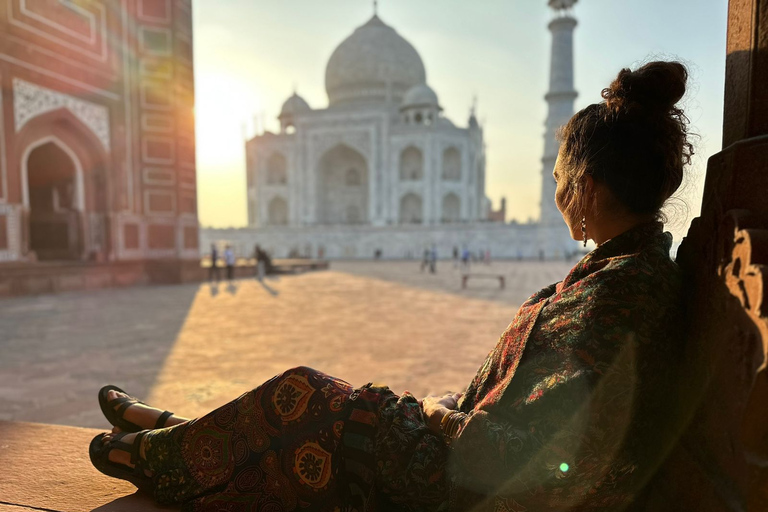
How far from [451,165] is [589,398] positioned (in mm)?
31265

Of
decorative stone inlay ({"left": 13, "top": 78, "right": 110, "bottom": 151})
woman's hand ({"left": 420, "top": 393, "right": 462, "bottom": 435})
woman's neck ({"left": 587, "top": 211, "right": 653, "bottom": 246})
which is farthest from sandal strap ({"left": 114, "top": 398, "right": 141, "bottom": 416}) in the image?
decorative stone inlay ({"left": 13, "top": 78, "right": 110, "bottom": 151})

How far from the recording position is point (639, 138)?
94 cm

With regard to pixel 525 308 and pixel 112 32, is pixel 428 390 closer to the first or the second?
pixel 525 308

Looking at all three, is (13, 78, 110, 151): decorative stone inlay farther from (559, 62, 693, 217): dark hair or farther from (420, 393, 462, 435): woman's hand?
(559, 62, 693, 217): dark hair

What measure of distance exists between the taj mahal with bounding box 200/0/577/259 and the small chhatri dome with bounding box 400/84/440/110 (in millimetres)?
73

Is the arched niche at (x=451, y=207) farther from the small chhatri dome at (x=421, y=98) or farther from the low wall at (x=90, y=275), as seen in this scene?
the low wall at (x=90, y=275)

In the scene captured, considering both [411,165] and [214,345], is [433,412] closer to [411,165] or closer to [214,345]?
[214,345]

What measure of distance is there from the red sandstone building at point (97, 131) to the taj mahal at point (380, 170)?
14.0m

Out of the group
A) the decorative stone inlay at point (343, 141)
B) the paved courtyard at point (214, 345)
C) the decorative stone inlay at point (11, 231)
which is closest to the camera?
the paved courtyard at point (214, 345)

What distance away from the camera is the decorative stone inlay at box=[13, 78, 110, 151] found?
748 cm

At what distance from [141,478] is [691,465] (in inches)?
56.0

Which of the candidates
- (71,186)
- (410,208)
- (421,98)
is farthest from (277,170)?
(71,186)

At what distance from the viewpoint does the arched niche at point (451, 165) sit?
101 feet


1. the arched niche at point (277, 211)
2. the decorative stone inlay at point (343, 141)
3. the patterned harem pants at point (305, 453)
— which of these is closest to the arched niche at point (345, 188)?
the decorative stone inlay at point (343, 141)
